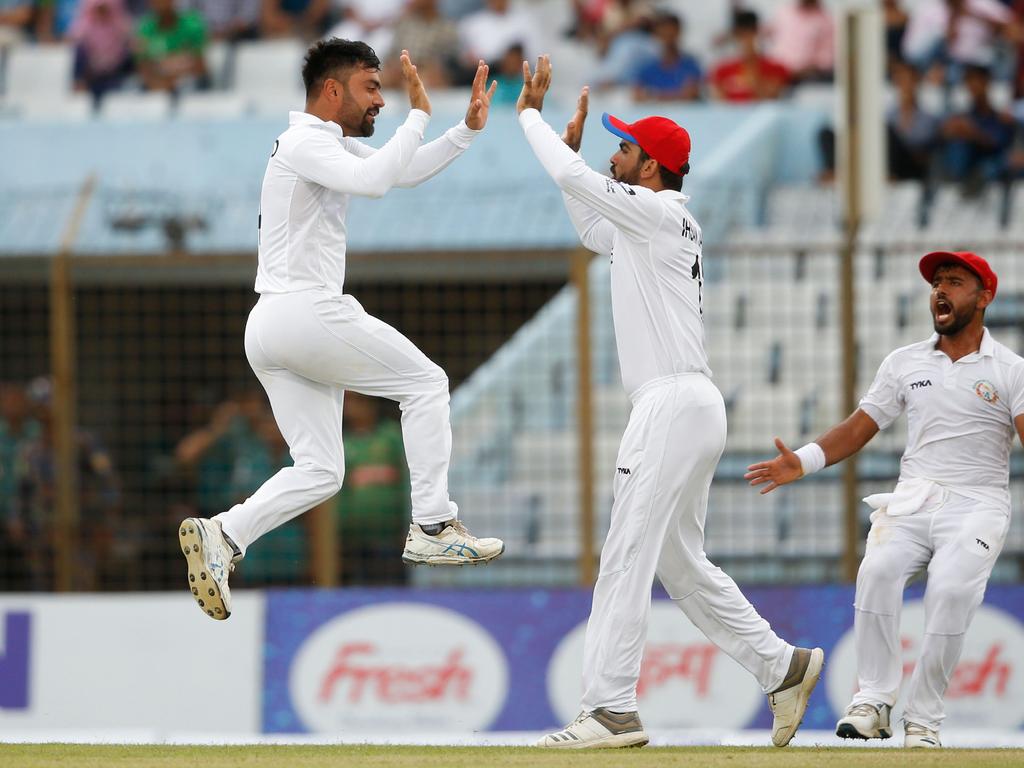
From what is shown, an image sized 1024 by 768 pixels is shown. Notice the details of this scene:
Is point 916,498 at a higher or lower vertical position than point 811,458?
lower

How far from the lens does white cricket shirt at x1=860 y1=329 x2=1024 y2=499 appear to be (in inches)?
311

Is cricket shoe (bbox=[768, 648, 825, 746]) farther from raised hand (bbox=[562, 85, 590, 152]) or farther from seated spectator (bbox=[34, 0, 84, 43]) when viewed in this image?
seated spectator (bbox=[34, 0, 84, 43])

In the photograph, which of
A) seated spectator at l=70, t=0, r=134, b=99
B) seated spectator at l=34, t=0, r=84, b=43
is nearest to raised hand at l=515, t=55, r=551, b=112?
seated spectator at l=70, t=0, r=134, b=99

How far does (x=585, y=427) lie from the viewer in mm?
10961

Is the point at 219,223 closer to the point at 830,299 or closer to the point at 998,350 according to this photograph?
the point at 830,299

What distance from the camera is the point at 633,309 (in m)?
7.42

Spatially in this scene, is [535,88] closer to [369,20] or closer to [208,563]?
[208,563]

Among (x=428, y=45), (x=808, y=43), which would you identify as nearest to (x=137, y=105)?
(x=428, y=45)

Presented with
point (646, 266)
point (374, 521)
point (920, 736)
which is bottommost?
point (920, 736)

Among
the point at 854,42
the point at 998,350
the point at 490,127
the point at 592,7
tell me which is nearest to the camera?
the point at 998,350

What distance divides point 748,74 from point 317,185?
8.69m

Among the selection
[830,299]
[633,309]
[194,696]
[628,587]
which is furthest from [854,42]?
[194,696]

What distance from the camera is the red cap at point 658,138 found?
7473 millimetres

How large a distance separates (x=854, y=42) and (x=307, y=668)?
4681mm
